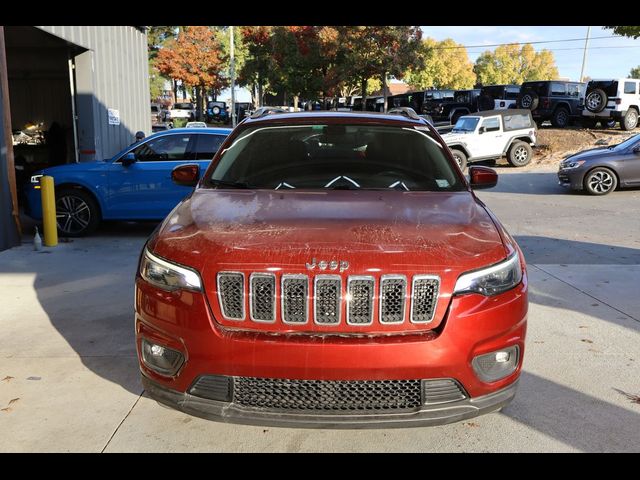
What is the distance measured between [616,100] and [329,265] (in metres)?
24.3

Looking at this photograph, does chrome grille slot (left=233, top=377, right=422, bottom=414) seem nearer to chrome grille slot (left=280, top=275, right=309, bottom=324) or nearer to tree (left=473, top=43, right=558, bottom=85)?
chrome grille slot (left=280, top=275, right=309, bottom=324)

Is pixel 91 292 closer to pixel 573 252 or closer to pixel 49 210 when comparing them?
pixel 49 210

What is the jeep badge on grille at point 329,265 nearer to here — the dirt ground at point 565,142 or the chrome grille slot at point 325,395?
the chrome grille slot at point 325,395

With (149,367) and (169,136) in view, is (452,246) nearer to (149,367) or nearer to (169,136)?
(149,367)

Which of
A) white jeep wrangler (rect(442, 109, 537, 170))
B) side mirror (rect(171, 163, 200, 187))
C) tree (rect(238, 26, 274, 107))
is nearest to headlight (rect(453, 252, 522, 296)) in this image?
side mirror (rect(171, 163, 200, 187))

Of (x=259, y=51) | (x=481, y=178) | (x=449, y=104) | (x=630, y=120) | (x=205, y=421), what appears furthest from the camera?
(x=259, y=51)

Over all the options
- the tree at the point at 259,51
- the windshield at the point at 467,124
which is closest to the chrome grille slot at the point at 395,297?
the windshield at the point at 467,124

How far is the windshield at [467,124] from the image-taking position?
766 inches

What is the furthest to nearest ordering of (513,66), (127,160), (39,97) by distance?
1. (513,66)
2. (39,97)
3. (127,160)

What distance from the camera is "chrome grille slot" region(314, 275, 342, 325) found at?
9.07 feet

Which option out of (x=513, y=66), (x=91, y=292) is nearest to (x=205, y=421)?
(x=91, y=292)

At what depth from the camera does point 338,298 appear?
9.07 ft
